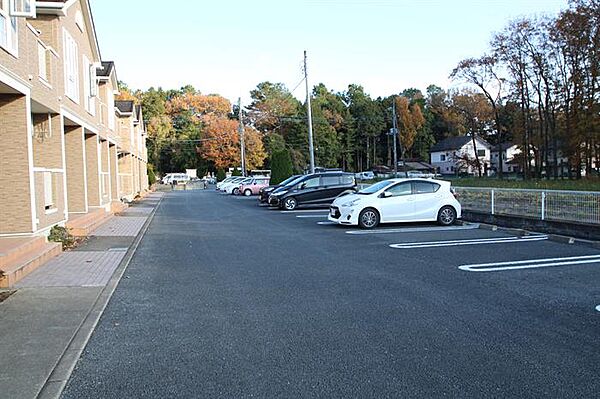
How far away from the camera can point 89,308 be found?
22.8 ft

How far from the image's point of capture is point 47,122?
14.5m

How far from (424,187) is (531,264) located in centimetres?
711

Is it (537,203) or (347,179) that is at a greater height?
(347,179)

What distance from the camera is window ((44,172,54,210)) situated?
1333 centimetres

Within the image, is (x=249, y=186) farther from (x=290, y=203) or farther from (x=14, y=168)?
(x=14, y=168)

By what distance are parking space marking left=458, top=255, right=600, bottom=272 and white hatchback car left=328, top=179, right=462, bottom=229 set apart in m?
6.22

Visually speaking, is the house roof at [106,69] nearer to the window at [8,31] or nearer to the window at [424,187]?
the window at [8,31]

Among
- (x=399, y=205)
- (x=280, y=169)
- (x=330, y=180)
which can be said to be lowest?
(x=399, y=205)

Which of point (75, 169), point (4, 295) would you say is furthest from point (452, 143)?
point (4, 295)

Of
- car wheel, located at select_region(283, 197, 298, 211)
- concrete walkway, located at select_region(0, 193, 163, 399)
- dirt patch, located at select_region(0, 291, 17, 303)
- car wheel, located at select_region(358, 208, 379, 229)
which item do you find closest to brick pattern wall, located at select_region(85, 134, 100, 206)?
car wheel, located at select_region(283, 197, 298, 211)

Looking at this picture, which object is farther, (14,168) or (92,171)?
(92,171)

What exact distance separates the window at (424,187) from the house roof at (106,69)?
51.0 ft

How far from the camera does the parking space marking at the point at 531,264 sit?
372 inches

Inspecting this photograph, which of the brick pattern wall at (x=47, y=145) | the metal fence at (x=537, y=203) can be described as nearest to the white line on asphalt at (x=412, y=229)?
the metal fence at (x=537, y=203)
